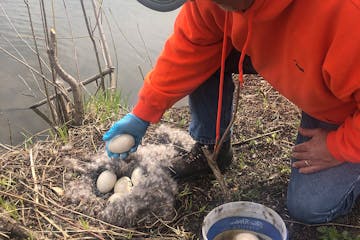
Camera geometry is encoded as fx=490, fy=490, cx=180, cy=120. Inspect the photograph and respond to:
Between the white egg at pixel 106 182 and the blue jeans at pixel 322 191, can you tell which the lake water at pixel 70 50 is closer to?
the white egg at pixel 106 182

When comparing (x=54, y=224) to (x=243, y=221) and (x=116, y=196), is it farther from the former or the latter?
(x=243, y=221)

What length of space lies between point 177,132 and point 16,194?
2.49 feet

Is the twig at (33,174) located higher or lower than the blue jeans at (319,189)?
lower

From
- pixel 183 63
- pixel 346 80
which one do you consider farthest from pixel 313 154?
pixel 183 63

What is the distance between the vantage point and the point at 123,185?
197 cm

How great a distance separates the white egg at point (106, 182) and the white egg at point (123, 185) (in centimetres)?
2

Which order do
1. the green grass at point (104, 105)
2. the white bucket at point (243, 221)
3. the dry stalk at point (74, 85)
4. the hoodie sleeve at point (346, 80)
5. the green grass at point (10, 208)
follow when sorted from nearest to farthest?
the hoodie sleeve at point (346, 80)
the white bucket at point (243, 221)
the green grass at point (10, 208)
the dry stalk at point (74, 85)
the green grass at point (104, 105)

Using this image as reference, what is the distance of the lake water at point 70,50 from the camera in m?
3.06

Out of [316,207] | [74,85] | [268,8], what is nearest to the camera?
[268,8]

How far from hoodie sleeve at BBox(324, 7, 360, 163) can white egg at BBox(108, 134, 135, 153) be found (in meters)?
0.74

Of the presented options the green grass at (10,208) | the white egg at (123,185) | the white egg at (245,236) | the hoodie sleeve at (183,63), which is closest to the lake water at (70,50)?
the green grass at (10,208)

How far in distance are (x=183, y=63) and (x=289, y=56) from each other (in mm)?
460

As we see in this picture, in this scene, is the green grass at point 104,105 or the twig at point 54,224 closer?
the twig at point 54,224

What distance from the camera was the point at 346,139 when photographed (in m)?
1.50
